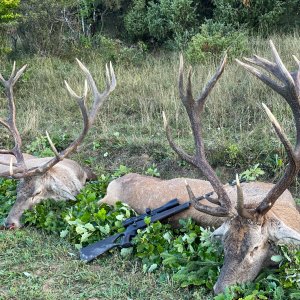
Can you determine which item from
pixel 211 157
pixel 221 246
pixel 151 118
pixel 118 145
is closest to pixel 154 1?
pixel 151 118

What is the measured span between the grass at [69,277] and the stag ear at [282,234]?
699mm

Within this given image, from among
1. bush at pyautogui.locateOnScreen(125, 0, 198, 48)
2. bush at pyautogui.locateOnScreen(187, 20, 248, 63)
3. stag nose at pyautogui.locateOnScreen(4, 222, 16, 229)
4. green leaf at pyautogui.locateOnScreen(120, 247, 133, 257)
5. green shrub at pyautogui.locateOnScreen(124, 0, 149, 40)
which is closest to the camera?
green leaf at pyautogui.locateOnScreen(120, 247, 133, 257)

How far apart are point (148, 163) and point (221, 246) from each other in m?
3.21

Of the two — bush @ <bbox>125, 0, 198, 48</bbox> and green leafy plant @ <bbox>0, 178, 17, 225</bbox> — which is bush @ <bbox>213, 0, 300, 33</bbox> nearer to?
bush @ <bbox>125, 0, 198, 48</bbox>

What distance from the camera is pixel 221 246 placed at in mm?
4680

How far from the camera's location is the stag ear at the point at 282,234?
422 centimetres

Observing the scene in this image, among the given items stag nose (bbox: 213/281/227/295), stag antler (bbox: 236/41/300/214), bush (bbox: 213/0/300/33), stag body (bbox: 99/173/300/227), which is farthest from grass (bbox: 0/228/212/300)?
bush (bbox: 213/0/300/33)

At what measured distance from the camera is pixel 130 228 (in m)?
5.50

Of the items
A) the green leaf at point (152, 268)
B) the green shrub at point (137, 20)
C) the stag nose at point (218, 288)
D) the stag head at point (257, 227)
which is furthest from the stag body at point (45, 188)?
the green shrub at point (137, 20)

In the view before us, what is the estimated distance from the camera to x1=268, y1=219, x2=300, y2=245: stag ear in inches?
166

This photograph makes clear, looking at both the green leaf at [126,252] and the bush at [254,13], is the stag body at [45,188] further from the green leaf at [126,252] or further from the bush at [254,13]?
the bush at [254,13]

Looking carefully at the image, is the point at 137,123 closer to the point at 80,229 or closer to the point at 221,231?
the point at 80,229

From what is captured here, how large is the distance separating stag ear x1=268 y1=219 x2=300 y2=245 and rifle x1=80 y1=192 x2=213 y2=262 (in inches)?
37.0

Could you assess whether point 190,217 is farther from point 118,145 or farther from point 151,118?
point 151,118
